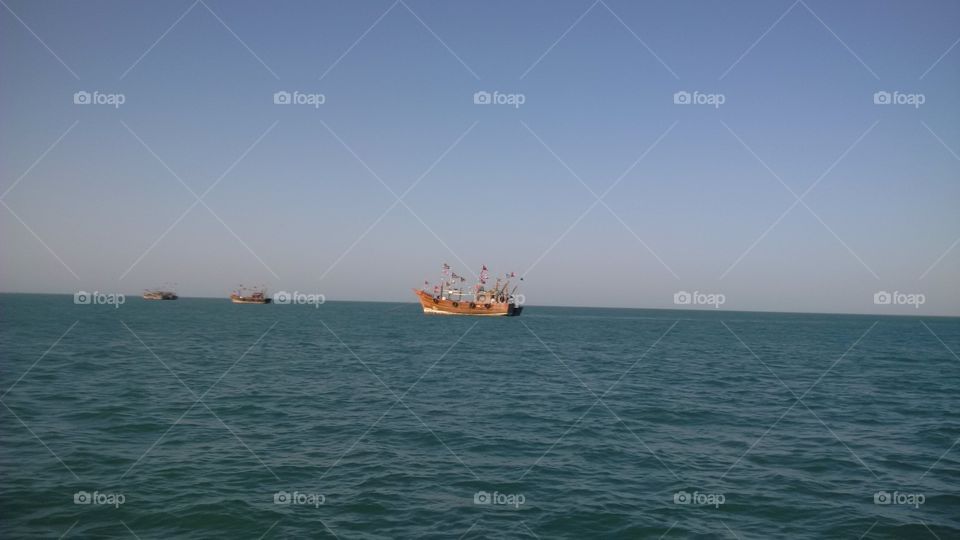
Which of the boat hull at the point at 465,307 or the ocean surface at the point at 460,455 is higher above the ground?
the boat hull at the point at 465,307

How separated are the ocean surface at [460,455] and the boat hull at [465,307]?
86.4m

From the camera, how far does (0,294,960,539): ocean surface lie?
1262 centimetres

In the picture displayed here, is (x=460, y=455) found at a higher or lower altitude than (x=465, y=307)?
lower

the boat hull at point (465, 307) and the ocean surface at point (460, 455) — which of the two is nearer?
the ocean surface at point (460, 455)

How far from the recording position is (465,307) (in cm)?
12381

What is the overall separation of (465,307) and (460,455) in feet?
349

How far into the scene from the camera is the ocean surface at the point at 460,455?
12.6m

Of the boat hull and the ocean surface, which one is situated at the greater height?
the boat hull

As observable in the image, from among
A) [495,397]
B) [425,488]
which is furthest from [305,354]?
[425,488]

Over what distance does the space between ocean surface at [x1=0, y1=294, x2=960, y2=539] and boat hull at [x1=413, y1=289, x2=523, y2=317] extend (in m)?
86.4

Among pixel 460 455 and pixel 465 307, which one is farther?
pixel 465 307

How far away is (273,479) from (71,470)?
552 cm

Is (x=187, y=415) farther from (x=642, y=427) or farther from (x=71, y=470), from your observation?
(x=642, y=427)

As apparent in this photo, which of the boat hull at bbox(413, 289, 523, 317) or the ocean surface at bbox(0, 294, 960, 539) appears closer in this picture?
the ocean surface at bbox(0, 294, 960, 539)
